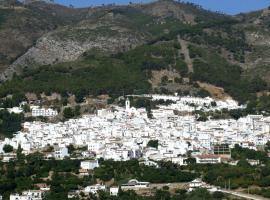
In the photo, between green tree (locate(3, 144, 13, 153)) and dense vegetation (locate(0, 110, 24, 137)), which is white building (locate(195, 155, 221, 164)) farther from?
dense vegetation (locate(0, 110, 24, 137))

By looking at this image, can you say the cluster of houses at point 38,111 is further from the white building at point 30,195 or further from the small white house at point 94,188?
the white building at point 30,195

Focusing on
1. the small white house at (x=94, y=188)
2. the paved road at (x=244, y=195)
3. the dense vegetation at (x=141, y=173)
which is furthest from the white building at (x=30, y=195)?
the paved road at (x=244, y=195)

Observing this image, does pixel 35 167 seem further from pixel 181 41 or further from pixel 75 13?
pixel 75 13

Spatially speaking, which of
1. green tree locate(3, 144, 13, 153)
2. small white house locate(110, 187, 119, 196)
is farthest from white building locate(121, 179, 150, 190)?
green tree locate(3, 144, 13, 153)

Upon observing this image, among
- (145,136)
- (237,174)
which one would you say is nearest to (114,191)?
(237,174)

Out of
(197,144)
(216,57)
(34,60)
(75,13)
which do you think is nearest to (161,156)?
(197,144)

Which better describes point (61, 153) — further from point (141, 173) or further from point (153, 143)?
point (141, 173)

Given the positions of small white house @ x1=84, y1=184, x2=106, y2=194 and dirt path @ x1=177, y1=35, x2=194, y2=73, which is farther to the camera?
dirt path @ x1=177, y1=35, x2=194, y2=73
